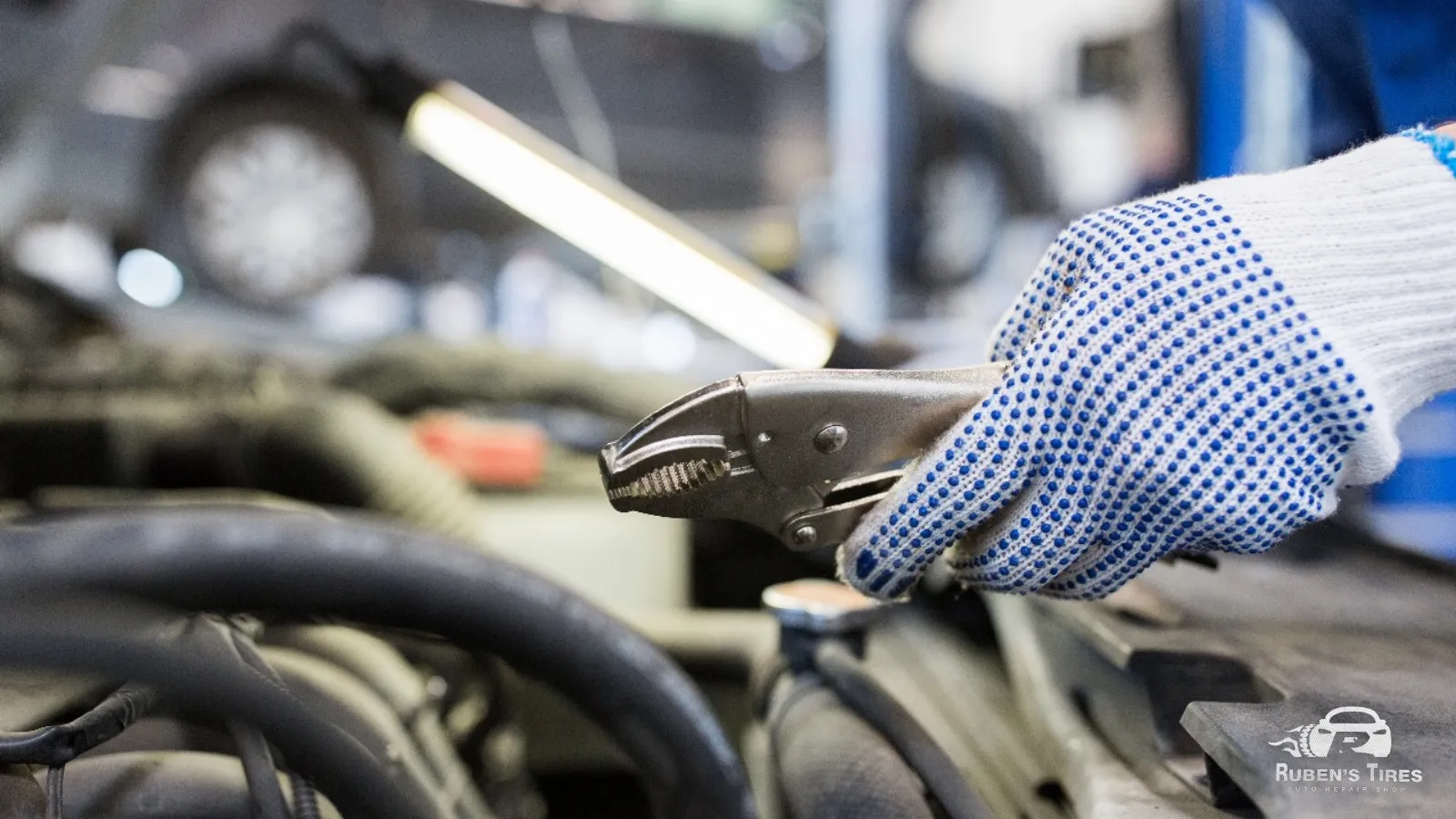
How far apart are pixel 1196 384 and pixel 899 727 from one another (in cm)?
22

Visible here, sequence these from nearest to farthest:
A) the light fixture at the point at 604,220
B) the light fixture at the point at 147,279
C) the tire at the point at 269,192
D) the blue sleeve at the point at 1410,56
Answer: the blue sleeve at the point at 1410,56, the light fixture at the point at 604,220, the tire at the point at 269,192, the light fixture at the point at 147,279

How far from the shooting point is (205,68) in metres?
3.16

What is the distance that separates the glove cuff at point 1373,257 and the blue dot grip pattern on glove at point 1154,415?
0.04ft

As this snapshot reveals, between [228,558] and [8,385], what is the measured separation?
1324mm

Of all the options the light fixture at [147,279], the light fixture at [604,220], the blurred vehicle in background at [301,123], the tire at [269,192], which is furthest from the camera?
the light fixture at [147,279]

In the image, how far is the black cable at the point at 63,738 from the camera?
39 centimetres

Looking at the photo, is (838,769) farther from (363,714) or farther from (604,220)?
(604,220)

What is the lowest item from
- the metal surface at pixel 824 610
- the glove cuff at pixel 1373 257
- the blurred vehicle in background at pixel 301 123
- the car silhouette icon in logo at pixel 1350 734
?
the car silhouette icon in logo at pixel 1350 734

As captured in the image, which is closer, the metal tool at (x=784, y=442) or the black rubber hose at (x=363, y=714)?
the metal tool at (x=784, y=442)

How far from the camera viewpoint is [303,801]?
41cm

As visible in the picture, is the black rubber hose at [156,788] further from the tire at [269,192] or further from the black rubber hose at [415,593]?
the tire at [269,192]

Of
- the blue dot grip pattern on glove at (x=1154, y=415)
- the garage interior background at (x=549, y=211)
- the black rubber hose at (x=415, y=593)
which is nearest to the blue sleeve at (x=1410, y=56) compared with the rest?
the garage interior background at (x=549, y=211)

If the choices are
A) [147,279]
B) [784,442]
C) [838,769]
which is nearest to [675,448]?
[784,442]

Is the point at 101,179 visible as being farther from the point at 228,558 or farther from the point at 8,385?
the point at 228,558
